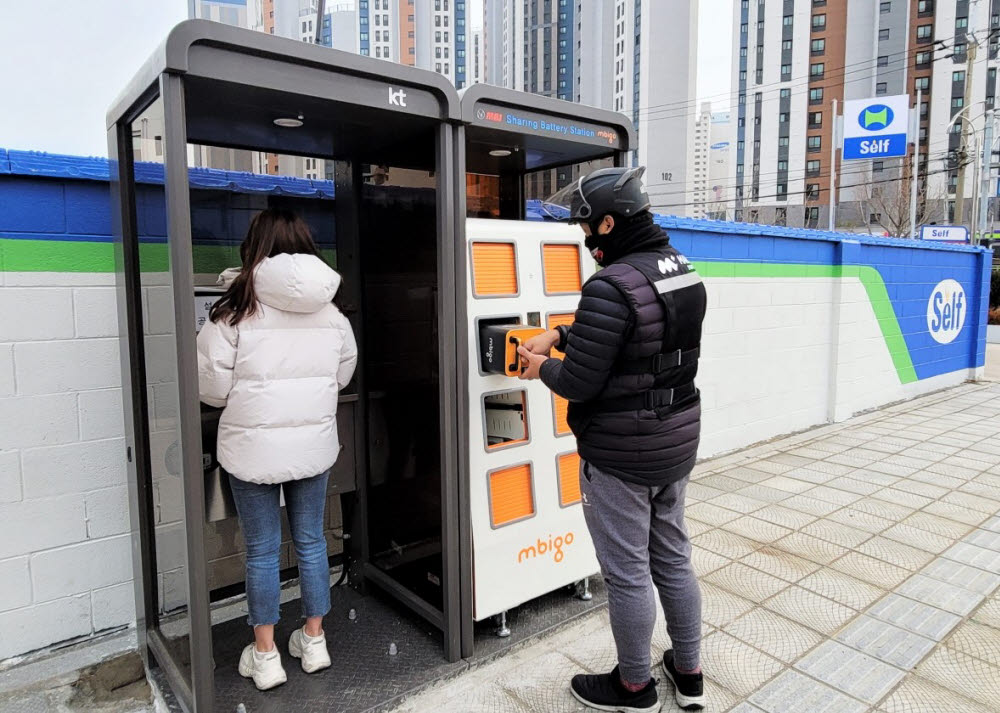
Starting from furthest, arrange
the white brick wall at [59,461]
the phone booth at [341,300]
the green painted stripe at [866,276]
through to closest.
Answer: the green painted stripe at [866,276] → the white brick wall at [59,461] → the phone booth at [341,300]

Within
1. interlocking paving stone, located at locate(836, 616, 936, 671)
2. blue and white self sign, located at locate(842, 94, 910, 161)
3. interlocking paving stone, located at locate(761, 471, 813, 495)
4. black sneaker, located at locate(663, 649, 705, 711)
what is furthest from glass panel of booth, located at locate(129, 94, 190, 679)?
blue and white self sign, located at locate(842, 94, 910, 161)

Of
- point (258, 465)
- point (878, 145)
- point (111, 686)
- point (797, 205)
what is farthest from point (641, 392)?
point (797, 205)

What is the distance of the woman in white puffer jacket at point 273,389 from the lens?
6.87ft

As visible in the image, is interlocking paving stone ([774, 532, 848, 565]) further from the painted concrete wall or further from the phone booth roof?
the painted concrete wall

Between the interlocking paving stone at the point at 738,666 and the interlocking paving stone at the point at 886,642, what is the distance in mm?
405

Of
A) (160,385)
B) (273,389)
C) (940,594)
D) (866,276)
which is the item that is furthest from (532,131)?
(866,276)

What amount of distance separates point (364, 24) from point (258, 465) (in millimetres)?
61999

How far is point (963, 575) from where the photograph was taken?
3.32 meters

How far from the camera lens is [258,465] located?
2.11 metres

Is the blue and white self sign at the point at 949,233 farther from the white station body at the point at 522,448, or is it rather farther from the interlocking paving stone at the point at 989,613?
the white station body at the point at 522,448

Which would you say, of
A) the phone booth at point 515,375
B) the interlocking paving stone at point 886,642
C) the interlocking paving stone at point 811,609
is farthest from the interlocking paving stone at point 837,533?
the phone booth at point 515,375

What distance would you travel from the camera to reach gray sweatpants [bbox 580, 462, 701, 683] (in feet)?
6.92

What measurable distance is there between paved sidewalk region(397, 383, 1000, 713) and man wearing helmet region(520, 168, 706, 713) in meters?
0.34

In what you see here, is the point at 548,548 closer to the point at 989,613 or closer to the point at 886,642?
the point at 886,642
